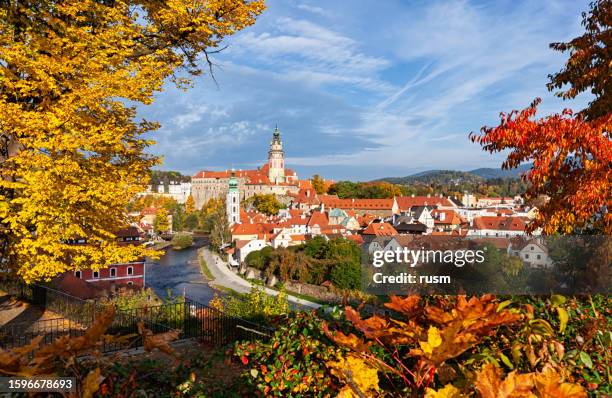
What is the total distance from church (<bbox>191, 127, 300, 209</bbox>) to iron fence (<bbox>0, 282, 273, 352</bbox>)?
12121 cm

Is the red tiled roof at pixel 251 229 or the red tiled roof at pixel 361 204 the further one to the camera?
the red tiled roof at pixel 361 204

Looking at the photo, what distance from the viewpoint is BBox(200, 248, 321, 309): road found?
40.7 meters

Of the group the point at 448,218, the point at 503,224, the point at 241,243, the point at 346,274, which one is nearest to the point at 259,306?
the point at 346,274

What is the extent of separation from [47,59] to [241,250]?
56.5m

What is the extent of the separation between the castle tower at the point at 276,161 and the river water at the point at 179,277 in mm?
65552

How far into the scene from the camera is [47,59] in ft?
27.5

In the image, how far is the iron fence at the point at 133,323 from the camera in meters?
8.12

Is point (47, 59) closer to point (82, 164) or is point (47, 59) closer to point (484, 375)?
point (82, 164)

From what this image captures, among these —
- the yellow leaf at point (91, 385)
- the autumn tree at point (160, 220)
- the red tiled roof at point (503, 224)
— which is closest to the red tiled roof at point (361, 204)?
the red tiled roof at point (503, 224)

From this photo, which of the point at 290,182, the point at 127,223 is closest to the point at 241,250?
the point at 127,223

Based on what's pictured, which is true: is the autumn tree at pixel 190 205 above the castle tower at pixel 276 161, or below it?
below

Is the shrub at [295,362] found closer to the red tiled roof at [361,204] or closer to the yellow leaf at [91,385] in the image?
the yellow leaf at [91,385]

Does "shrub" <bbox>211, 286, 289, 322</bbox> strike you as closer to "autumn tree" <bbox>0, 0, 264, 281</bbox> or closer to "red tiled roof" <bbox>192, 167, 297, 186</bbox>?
"autumn tree" <bbox>0, 0, 264, 281</bbox>

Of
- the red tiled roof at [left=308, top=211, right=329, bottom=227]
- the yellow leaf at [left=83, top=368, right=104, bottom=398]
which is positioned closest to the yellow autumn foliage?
the yellow leaf at [left=83, top=368, right=104, bottom=398]
